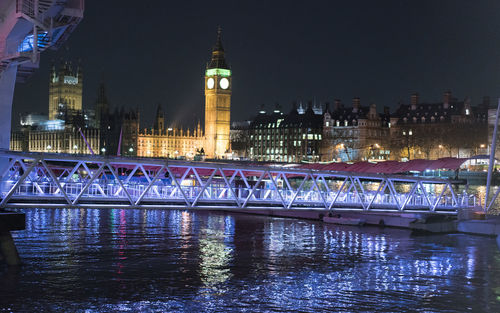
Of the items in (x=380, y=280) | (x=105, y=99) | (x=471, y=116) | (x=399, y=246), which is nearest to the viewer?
(x=380, y=280)

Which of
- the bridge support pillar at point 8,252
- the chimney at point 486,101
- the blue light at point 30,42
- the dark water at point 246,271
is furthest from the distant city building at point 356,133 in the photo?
the bridge support pillar at point 8,252

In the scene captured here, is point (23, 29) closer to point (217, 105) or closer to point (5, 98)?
point (5, 98)

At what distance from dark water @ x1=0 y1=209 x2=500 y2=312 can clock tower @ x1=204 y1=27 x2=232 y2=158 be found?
12831 centimetres

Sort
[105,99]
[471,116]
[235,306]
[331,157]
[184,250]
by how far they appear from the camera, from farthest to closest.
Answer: [105,99] < [331,157] < [471,116] < [184,250] < [235,306]

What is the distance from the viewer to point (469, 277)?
98.7 feet

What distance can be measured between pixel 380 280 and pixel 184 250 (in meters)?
10.6

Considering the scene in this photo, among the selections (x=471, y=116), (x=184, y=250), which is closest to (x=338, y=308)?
(x=184, y=250)

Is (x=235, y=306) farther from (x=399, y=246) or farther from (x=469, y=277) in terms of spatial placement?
(x=399, y=246)

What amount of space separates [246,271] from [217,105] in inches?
5678

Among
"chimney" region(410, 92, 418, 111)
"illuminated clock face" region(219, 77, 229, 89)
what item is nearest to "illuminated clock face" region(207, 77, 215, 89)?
"illuminated clock face" region(219, 77, 229, 89)

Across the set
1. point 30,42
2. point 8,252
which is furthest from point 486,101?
point 8,252

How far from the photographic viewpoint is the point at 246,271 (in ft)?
100

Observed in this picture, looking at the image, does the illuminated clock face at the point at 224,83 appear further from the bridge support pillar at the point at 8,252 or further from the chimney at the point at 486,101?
the bridge support pillar at the point at 8,252

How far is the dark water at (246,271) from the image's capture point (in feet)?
82.2
